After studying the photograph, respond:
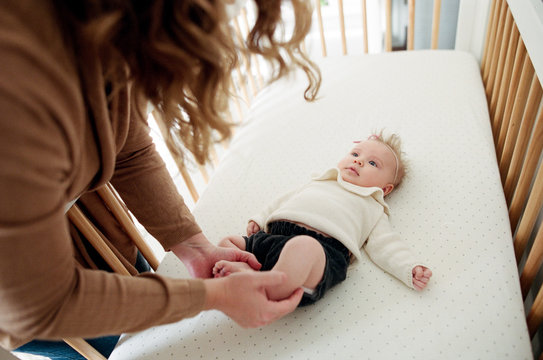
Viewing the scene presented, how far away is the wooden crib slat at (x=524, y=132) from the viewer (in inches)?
33.8

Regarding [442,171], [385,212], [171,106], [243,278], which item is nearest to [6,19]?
[171,106]

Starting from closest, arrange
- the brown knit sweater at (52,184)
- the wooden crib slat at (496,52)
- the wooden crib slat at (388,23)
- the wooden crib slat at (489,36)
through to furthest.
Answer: the brown knit sweater at (52,184) → the wooden crib slat at (496,52) → the wooden crib slat at (489,36) → the wooden crib slat at (388,23)

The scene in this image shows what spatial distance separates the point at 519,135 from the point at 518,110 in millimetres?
74

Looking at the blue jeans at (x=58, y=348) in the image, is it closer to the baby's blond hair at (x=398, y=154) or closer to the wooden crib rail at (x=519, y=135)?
the baby's blond hair at (x=398, y=154)

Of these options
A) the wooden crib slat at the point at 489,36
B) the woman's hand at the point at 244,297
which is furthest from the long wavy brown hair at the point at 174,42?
the wooden crib slat at the point at 489,36

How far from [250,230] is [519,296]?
56cm

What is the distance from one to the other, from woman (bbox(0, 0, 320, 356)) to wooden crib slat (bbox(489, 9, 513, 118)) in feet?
2.79

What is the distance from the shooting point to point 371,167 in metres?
0.98

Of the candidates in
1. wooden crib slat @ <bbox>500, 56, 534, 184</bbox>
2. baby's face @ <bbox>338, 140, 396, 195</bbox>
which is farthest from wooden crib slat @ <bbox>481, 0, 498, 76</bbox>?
baby's face @ <bbox>338, 140, 396, 195</bbox>

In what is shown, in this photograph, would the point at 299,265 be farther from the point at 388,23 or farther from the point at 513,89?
the point at 388,23

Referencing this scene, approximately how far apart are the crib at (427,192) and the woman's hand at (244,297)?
0.16m

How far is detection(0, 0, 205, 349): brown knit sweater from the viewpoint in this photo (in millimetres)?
344

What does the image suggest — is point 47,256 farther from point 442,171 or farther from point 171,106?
point 442,171

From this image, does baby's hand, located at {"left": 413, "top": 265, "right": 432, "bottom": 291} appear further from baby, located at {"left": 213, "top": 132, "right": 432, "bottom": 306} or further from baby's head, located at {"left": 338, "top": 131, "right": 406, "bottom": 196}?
baby's head, located at {"left": 338, "top": 131, "right": 406, "bottom": 196}
